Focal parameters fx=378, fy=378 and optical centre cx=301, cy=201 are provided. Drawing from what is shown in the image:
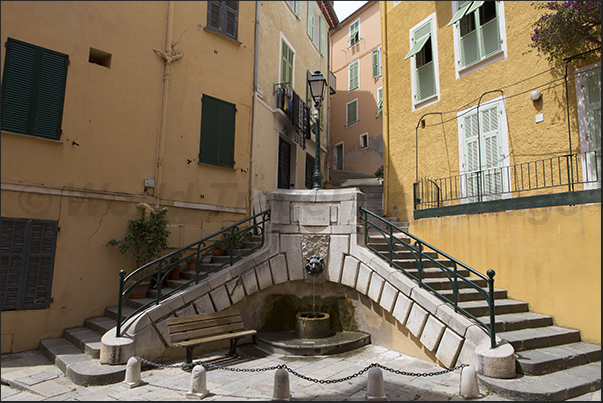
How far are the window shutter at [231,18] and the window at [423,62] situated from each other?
458cm

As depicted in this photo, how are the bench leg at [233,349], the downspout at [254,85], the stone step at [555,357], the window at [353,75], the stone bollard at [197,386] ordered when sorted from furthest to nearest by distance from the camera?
the window at [353,75] < the downspout at [254,85] < the bench leg at [233,349] < the stone step at [555,357] < the stone bollard at [197,386]

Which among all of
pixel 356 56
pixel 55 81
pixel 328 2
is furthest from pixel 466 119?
pixel 356 56

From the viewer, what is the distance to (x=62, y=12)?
6.96 meters

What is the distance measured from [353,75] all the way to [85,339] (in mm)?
18979

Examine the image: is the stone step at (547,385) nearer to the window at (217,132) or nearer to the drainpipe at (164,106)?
the drainpipe at (164,106)

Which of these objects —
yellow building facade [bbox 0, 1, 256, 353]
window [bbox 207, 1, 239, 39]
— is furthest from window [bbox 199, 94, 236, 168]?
window [bbox 207, 1, 239, 39]

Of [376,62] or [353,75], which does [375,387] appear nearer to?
[376,62]

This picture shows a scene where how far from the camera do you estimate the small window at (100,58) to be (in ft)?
24.6

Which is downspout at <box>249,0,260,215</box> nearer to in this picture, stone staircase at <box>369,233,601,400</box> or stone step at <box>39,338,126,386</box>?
stone staircase at <box>369,233,601,400</box>

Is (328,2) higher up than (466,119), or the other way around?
(328,2)

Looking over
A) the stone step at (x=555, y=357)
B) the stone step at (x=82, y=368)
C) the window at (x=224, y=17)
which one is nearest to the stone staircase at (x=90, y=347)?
the stone step at (x=82, y=368)

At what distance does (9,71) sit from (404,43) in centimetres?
931

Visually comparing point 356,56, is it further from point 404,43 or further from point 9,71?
point 9,71

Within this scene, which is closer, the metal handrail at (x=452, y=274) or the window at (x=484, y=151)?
the metal handrail at (x=452, y=274)
